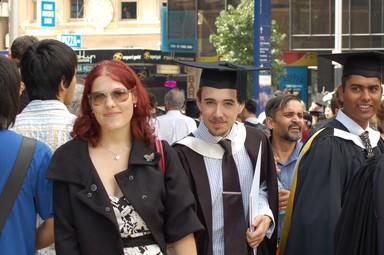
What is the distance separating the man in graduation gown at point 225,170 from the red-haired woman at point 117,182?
62cm

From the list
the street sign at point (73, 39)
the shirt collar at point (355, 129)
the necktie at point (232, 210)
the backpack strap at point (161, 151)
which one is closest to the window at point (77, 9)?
the street sign at point (73, 39)

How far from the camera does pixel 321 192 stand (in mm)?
5059

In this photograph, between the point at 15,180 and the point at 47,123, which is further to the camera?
the point at 47,123

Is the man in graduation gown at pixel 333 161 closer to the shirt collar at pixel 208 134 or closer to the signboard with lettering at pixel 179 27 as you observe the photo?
the shirt collar at pixel 208 134

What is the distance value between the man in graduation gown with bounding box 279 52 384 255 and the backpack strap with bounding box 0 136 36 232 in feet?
5.99

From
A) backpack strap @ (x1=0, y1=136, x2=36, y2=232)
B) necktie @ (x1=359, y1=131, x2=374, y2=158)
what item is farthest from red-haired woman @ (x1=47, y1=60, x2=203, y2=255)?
necktie @ (x1=359, y1=131, x2=374, y2=158)

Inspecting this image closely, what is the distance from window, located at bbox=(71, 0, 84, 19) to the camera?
153ft

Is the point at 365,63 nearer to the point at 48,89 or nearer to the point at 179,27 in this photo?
the point at 48,89

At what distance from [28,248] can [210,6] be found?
3364cm

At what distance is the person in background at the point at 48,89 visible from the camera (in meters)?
4.88

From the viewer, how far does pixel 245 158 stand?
5.09m

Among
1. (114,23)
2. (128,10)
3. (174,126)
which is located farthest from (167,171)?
(128,10)

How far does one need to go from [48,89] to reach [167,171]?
3.66ft

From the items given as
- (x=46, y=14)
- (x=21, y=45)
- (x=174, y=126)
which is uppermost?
(x=46, y=14)
